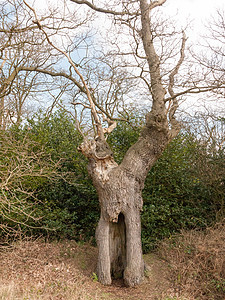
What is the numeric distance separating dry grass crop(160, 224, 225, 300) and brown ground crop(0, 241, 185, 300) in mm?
285

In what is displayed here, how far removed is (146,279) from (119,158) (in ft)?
11.3

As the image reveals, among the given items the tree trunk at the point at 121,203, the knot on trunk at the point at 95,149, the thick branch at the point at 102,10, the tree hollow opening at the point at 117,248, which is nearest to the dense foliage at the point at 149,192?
the tree hollow opening at the point at 117,248

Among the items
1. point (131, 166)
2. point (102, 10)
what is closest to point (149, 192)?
point (131, 166)

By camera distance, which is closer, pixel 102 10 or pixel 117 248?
pixel 117 248

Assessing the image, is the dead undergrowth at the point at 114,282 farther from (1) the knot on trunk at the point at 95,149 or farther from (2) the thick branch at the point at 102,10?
(2) the thick branch at the point at 102,10

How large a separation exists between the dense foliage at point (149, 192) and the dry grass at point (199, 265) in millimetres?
940

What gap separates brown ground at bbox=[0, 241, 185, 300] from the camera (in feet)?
16.4

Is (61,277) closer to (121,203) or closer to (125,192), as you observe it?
(121,203)

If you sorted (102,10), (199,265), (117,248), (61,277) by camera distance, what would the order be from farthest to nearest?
1. (102,10)
2. (117,248)
3. (199,265)
4. (61,277)

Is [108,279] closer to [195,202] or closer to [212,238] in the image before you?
[212,238]

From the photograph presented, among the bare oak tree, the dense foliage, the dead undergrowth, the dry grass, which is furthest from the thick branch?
the dead undergrowth

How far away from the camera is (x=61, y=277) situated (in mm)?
5574

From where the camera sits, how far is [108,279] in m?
5.67

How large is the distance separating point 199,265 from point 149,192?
2.59 m
